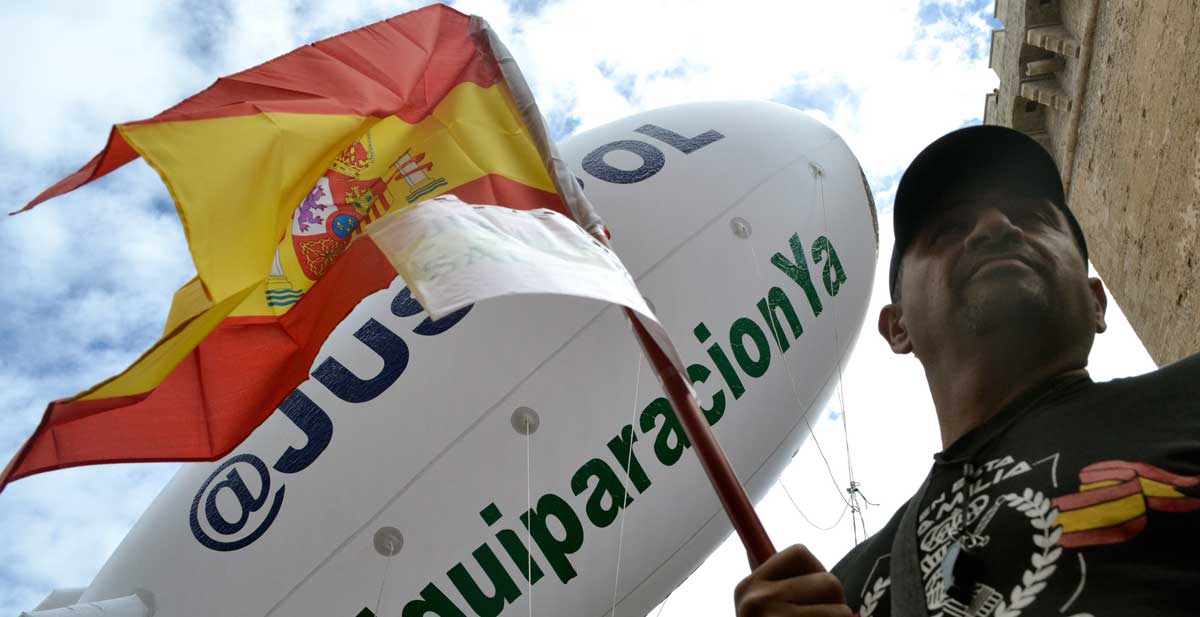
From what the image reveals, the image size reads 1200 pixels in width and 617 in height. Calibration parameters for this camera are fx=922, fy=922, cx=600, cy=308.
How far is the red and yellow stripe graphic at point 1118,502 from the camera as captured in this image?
143cm

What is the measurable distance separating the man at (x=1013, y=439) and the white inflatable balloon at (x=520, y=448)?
348cm

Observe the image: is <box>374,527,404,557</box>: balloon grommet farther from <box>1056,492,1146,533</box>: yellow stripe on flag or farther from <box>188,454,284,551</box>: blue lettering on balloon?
<box>1056,492,1146,533</box>: yellow stripe on flag

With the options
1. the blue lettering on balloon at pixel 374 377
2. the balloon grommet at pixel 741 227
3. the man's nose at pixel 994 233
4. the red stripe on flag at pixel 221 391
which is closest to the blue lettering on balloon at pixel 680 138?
the balloon grommet at pixel 741 227

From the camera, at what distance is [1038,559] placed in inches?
59.0

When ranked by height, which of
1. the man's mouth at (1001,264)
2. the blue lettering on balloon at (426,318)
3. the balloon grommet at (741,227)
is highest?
the man's mouth at (1001,264)

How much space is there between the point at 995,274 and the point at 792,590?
96cm

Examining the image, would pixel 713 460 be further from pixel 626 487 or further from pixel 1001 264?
pixel 626 487

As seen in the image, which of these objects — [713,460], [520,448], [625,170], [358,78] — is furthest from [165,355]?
[625,170]

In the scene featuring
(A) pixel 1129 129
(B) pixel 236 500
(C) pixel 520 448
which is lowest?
(B) pixel 236 500

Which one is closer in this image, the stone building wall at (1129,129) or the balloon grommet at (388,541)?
the balloon grommet at (388,541)

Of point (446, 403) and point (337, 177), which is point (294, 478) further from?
point (337, 177)

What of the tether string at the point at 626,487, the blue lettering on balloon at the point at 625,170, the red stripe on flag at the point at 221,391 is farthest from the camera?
the blue lettering on balloon at the point at 625,170

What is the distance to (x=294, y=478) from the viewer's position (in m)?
5.64

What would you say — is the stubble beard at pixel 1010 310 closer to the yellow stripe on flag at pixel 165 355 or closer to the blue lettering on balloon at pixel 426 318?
the yellow stripe on flag at pixel 165 355
